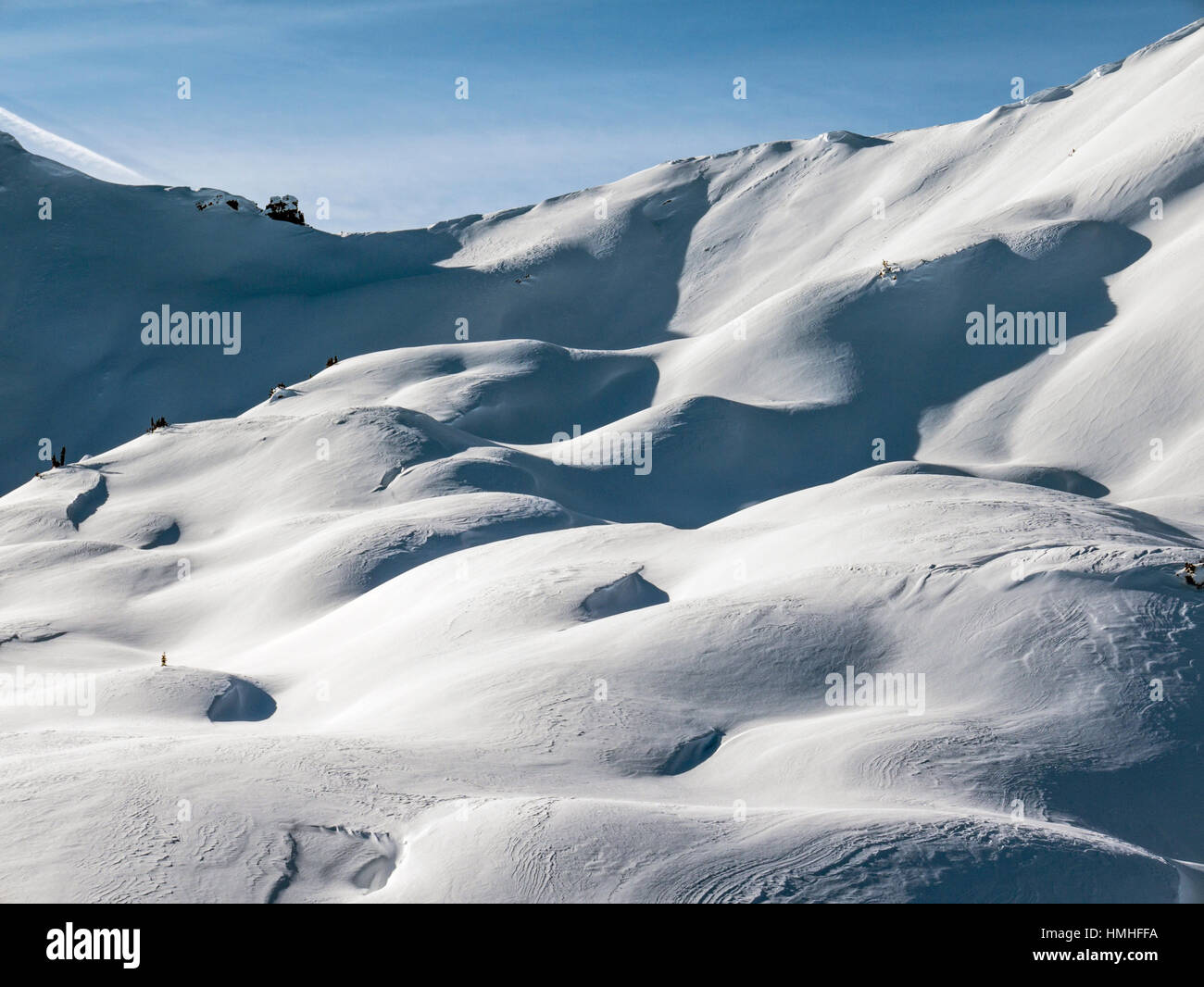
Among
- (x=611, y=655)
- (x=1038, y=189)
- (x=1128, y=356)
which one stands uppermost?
(x=1038, y=189)

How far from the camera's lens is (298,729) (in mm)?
9516

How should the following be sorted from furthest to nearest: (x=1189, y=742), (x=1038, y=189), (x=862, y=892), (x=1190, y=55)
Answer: (x=1190, y=55)
(x=1038, y=189)
(x=1189, y=742)
(x=862, y=892)

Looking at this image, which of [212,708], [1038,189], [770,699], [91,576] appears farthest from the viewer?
[1038,189]

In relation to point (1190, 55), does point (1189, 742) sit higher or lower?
lower

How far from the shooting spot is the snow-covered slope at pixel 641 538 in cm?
633

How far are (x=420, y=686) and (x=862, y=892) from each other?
195 inches

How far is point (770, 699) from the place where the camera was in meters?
8.73

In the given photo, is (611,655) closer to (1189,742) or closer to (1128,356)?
(1189,742)

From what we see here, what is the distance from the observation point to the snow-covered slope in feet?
20.8

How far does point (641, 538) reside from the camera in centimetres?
1438

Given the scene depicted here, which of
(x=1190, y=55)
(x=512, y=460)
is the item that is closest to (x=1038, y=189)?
(x=1190, y=55)

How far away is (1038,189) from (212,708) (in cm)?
2453
